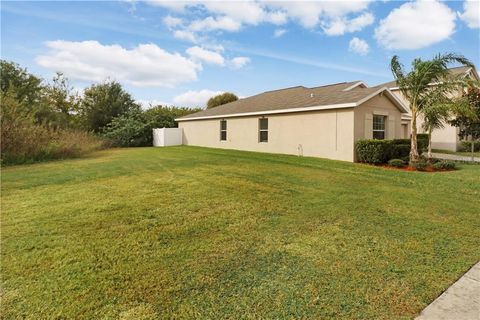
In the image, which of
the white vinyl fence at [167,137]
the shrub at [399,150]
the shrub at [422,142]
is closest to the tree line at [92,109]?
the white vinyl fence at [167,137]

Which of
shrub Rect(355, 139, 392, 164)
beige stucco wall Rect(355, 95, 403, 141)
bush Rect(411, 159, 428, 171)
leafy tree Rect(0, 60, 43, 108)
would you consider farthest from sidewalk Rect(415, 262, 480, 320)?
leafy tree Rect(0, 60, 43, 108)

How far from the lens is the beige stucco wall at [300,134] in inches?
517

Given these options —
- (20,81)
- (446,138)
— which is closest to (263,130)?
(446,138)

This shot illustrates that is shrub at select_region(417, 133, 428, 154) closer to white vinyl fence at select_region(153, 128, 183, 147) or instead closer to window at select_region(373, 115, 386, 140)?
window at select_region(373, 115, 386, 140)

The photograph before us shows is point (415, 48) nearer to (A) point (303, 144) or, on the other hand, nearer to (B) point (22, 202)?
(A) point (303, 144)

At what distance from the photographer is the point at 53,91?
3189cm

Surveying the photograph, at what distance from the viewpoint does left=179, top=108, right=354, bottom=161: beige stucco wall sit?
13.1 m

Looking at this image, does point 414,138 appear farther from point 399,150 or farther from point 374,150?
point 374,150

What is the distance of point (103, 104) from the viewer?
1111 inches

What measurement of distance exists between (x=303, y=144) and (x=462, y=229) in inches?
419

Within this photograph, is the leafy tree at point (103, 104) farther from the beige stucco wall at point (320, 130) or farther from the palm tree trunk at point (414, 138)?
the palm tree trunk at point (414, 138)

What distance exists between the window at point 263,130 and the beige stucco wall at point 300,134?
0.25 meters

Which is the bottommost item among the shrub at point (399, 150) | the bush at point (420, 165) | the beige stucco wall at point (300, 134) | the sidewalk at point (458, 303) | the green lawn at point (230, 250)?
the sidewalk at point (458, 303)

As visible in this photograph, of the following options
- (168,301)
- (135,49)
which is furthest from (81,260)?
(135,49)
